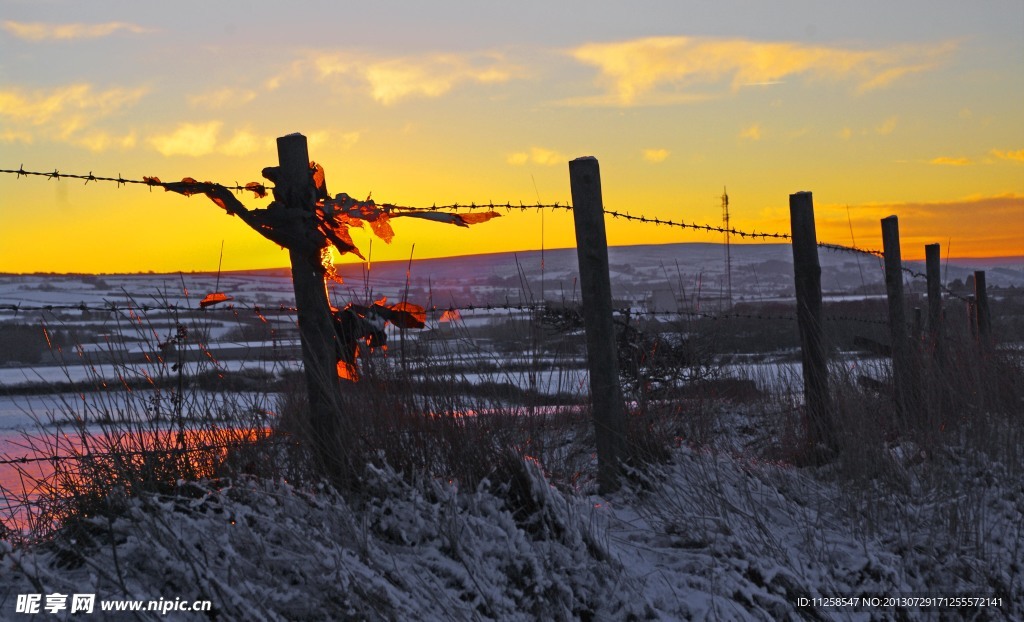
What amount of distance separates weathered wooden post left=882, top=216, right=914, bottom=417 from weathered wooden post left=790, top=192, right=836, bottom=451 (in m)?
0.68

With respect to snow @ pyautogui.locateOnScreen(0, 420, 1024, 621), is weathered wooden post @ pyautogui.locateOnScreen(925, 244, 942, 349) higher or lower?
higher

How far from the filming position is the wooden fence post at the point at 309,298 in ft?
13.1

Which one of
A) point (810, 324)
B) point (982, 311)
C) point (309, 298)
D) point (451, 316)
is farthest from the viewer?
point (982, 311)

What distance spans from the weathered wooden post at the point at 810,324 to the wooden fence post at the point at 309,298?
10.4 feet

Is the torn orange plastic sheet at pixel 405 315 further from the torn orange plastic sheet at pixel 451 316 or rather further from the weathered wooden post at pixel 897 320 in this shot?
the weathered wooden post at pixel 897 320

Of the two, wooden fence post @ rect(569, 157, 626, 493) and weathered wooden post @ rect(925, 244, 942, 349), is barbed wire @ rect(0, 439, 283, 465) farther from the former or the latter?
weathered wooden post @ rect(925, 244, 942, 349)

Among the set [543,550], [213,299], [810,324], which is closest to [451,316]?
[213,299]

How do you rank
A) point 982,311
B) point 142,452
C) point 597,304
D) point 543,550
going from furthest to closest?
point 982,311, point 597,304, point 543,550, point 142,452

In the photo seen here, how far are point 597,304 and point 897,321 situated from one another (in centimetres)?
332

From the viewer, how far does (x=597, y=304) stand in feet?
16.0

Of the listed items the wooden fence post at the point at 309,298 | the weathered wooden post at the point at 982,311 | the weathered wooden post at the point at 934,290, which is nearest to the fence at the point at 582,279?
the wooden fence post at the point at 309,298

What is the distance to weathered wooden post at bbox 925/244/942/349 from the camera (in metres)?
7.63

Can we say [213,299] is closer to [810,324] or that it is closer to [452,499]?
[452,499]

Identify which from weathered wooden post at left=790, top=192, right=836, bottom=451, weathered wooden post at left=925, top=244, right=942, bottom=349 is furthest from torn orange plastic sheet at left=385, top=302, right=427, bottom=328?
weathered wooden post at left=925, top=244, right=942, bottom=349
